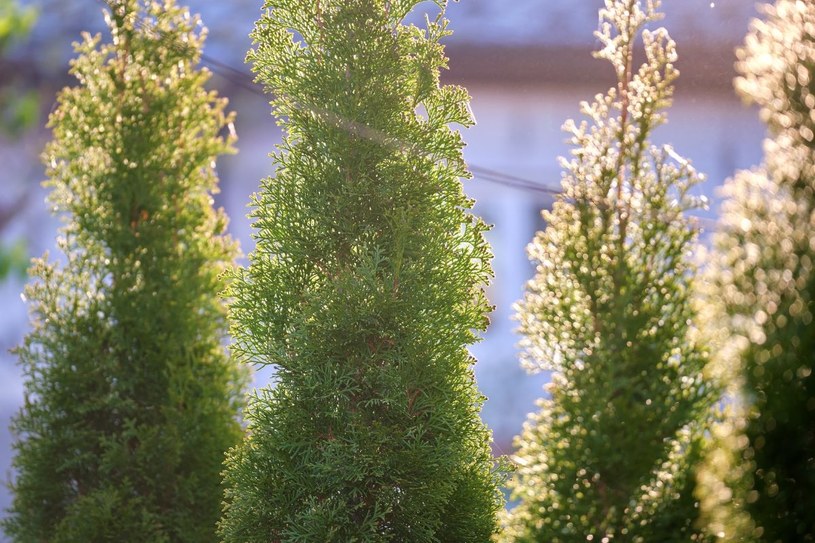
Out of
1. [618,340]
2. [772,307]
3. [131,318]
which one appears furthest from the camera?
[131,318]

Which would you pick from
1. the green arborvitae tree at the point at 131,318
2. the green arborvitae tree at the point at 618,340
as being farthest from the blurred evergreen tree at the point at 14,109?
the green arborvitae tree at the point at 618,340

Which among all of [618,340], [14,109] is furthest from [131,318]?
[14,109]

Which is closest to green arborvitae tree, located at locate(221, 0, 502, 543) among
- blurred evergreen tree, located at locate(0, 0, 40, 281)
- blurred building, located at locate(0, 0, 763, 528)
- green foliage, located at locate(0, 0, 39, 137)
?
blurred evergreen tree, located at locate(0, 0, 40, 281)

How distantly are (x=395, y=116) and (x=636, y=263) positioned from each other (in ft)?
4.07

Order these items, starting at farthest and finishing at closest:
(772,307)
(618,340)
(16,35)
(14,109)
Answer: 1. (14,109)
2. (16,35)
3. (618,340)
4. (772,307)

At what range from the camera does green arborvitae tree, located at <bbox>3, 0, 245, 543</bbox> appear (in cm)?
459

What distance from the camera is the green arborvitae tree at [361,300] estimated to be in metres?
3.45

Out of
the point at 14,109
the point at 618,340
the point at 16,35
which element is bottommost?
the point at 618,340

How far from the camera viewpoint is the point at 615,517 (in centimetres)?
282

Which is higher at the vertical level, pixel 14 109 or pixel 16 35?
pixel 16 35

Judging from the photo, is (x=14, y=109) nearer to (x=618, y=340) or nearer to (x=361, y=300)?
(x=361, y=300)

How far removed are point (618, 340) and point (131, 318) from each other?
2.79 metres

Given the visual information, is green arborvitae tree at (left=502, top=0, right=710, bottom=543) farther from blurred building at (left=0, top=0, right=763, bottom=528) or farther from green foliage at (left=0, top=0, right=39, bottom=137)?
blurred building at (left=0, top=0, right=763, bottom=528)

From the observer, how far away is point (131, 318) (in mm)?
4707
